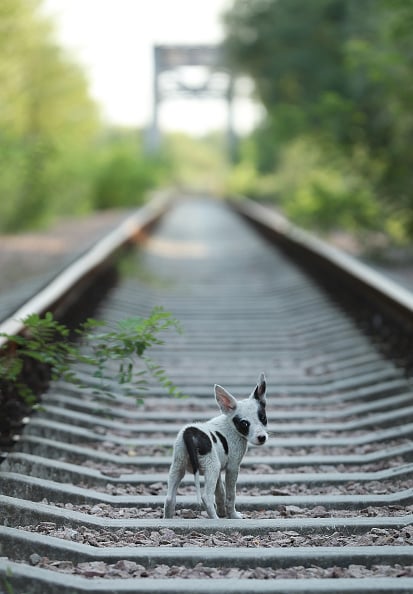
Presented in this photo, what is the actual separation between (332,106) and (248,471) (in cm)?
904

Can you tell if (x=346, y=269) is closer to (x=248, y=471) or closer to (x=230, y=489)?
(x=248, y=471)

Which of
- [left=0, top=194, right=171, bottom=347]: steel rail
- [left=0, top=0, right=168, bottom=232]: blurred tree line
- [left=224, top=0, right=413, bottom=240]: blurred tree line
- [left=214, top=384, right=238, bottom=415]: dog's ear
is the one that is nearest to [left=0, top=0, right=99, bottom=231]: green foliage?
[left=0, top=0, right=168, bottom=232]: blurred tree line

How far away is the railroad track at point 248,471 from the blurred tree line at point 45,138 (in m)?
4.47

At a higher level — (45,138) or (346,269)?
(45,138)

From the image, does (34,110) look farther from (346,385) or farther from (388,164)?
(346,385)

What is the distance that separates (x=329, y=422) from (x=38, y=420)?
53.7 inches

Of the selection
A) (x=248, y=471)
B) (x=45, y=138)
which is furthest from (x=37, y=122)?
(x=248, y=471)

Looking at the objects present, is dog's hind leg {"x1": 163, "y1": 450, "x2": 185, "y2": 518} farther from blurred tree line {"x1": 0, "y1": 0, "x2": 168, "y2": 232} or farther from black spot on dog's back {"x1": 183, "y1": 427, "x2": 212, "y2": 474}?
blurred tree line {"x1": 0, "y1": 0, "x2": 168, "y2": 232}

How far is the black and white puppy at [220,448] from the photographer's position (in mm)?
3258

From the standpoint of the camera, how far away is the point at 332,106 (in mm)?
12672

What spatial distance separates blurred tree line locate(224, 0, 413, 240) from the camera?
1092 centimetres

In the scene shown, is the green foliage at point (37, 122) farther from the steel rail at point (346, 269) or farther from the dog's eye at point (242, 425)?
→ the dog's eye at point (242, 425)

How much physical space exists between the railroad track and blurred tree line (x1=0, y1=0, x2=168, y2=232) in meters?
4.47

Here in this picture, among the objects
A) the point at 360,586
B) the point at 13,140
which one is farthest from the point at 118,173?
the point at 360,586
